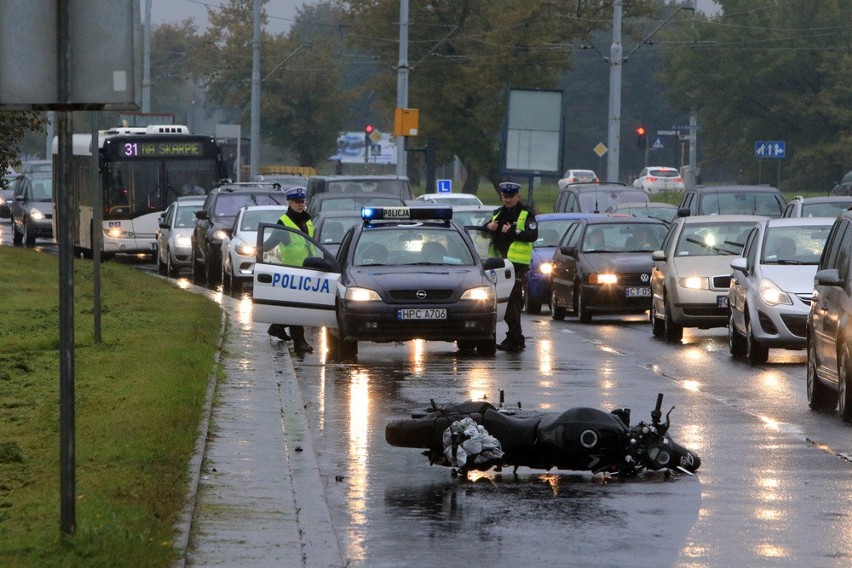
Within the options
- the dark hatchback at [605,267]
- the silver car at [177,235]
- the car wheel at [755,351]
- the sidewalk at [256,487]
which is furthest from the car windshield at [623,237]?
the silver car at [177,235]

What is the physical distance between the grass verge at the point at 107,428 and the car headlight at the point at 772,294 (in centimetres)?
551

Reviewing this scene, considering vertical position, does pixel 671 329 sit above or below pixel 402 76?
below

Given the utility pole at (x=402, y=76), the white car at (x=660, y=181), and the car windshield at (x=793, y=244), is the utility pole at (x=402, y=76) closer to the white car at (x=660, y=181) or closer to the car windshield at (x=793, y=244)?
the car windshield at (x=793, y=244)

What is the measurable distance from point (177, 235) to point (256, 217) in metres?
5.74

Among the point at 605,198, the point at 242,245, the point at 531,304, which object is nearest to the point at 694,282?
the point at 531,304

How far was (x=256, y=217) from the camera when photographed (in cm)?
3428

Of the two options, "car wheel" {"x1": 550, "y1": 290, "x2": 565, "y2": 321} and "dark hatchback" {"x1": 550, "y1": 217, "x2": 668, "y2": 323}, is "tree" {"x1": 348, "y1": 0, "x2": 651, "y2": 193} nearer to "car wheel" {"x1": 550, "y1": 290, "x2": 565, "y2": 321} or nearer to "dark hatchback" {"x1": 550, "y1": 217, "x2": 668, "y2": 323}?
"dark hatchback" {"x1": 550, "y1": 217, "x2": 668, "y2": 323}

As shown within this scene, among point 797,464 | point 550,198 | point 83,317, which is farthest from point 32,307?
point 550,198

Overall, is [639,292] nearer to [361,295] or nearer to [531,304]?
[531,304]

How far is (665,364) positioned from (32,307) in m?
10.2

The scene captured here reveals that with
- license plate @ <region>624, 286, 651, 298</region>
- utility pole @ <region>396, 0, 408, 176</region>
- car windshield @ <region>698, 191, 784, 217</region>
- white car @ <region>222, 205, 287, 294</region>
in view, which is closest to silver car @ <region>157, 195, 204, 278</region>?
white car @ <region>222, 205, 287, 294</region>

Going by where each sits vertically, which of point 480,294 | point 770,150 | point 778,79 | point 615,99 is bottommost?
point 480,294

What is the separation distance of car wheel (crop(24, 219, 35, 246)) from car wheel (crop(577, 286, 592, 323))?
29.0 metres

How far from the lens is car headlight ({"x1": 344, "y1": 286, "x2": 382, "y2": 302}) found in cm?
1920
